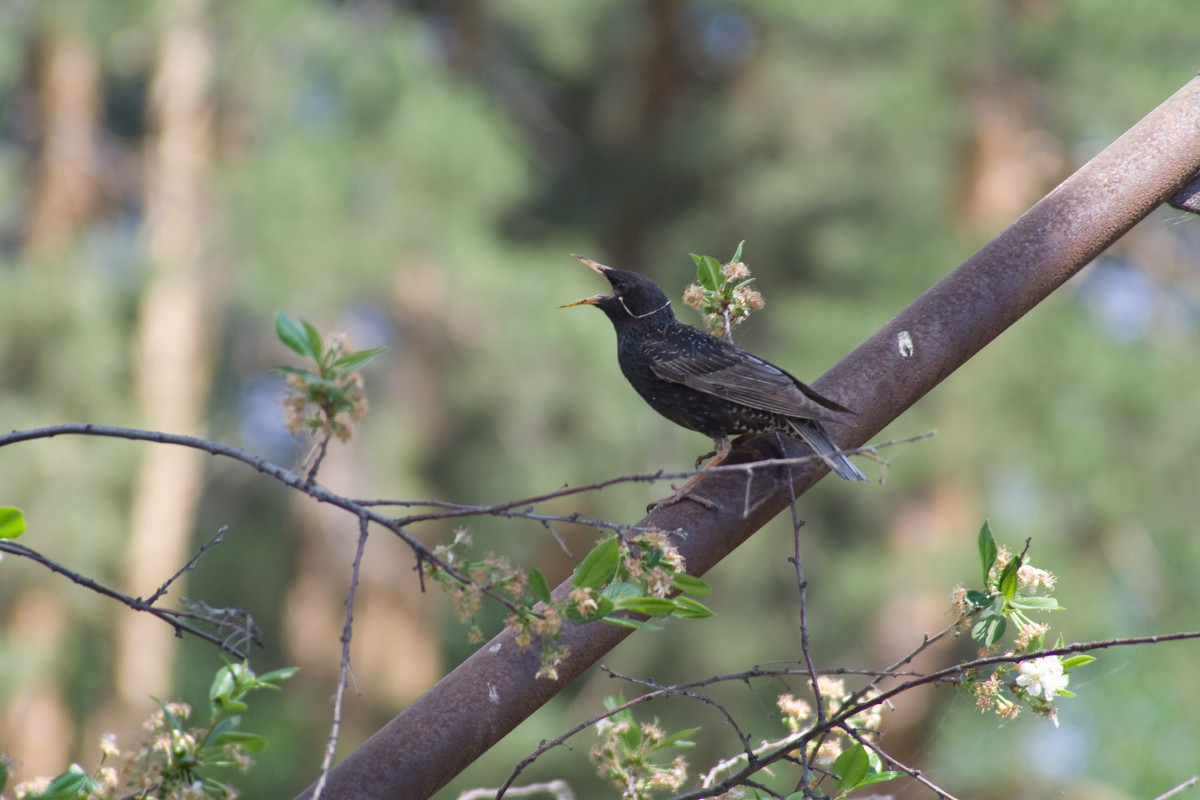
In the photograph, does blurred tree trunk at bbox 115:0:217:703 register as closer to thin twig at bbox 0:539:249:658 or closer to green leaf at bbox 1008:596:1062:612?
thin twig at bbox 0:539:249:658

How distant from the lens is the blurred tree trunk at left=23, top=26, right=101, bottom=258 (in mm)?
11586

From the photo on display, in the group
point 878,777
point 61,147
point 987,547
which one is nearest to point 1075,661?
point 987,547

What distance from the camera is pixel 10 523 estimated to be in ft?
5.43

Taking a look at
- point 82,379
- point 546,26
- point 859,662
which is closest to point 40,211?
point 82,379

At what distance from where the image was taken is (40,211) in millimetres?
11641

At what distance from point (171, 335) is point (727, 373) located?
31.0 ft

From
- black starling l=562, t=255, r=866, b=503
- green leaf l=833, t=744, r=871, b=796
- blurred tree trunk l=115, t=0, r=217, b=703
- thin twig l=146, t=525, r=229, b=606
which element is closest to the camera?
thin twig l=146, t=525, r=229, b=606

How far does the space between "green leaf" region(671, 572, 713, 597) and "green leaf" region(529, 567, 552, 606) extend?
18 centimetres

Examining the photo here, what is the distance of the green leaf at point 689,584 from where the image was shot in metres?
1.54

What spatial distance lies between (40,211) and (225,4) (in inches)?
121

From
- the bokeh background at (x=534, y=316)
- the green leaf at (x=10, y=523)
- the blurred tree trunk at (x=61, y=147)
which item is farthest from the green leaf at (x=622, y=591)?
the blurred tree trunk at (x=61, y=147)

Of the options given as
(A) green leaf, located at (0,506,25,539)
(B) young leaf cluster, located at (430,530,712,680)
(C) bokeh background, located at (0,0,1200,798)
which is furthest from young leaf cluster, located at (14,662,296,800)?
(C) bokeh background, located at (0,0,1200,798)

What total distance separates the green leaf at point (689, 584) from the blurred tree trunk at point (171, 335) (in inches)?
387

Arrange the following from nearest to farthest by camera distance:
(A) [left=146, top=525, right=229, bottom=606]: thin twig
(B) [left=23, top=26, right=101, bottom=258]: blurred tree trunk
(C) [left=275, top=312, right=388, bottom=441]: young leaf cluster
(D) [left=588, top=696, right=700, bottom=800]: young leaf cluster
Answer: (C) [left=275, top=312, right=388, bottom=441]: young leaf cluster, (A) [left=146, top=525, right=229, bottom=606]: thin twig, (D) [left=588, top=696, right=700, bottom=800]: young leaf cluster, (B) [left=23, top=26, right=101, bottom=258]: blurred tree trunk
